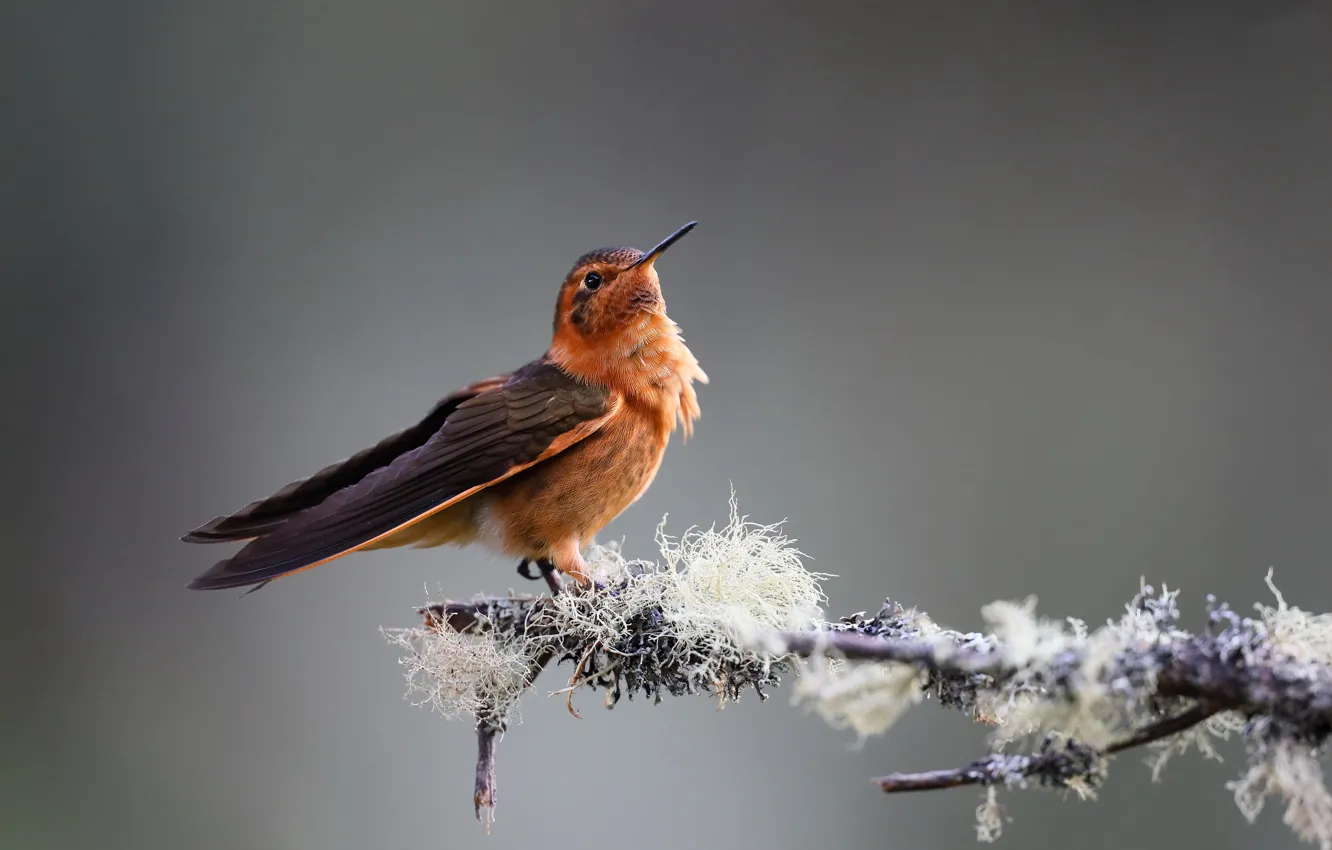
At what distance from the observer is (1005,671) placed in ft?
2.33

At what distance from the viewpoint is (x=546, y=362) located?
140 centimetres

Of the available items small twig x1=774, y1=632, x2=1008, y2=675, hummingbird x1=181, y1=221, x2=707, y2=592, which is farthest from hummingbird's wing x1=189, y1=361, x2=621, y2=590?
small twig x1=774, y1=632, x2=1008, y2=675

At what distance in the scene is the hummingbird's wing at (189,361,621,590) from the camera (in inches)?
41.9

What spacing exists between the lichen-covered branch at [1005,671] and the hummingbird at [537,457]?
261mm

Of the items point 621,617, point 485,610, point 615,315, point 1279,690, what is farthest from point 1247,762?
point 615,315

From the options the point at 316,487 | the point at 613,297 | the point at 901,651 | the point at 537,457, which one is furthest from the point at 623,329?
the point at 901,651

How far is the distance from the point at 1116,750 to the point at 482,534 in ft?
2.89

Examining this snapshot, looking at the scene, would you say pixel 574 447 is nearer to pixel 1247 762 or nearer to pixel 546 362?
pixel 546 362

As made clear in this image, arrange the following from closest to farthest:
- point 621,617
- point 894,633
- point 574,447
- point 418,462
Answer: point 894,633, point 621,617, point 418,462, point 574,447

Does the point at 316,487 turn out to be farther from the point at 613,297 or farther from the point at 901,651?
the point at 901,651

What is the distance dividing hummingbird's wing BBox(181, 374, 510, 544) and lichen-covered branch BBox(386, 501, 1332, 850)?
0.34 m

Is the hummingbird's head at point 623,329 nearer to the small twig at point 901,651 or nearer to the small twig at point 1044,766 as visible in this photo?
the small twig at point 901,651

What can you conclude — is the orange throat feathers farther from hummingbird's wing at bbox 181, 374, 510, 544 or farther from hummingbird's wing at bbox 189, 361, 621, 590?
hummingbird's wing at bbox 181, 374, 510, 544

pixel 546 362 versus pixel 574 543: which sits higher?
pixel 546 362
